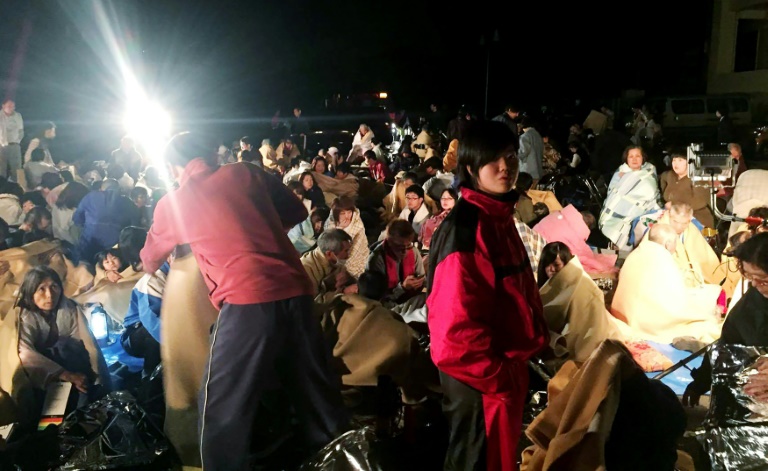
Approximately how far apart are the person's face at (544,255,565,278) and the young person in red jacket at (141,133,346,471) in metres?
2.21

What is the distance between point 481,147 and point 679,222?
4248 millimetres

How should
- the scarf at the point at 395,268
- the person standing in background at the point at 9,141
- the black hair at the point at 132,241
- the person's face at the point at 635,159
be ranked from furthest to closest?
the person standing in background at the point at 9,141 < the person's face at the point at 635,159 < the scarf at the point at 395,268 < the black hair at the point at 132,241

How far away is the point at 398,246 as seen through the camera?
17.3 feet

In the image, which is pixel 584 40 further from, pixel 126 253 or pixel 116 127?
pixel 126 253

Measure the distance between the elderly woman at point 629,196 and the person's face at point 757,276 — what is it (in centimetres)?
479

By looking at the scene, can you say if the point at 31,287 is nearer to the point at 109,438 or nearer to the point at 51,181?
the point at 109,438

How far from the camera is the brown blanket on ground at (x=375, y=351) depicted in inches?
142

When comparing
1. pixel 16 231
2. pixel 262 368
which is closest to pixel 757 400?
pixel 262 368

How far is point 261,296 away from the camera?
3070 mm

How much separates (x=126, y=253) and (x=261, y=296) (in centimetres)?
274

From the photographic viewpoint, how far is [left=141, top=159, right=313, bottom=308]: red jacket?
3.08 metres

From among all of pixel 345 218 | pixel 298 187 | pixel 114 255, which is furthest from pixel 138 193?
pixel 345 218

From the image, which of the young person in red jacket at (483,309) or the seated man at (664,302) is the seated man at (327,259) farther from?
the young person in red jacket at (483,309)

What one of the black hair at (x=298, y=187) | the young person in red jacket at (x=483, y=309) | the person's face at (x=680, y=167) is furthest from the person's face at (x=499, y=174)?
the person's face at (x=680, y=167)
